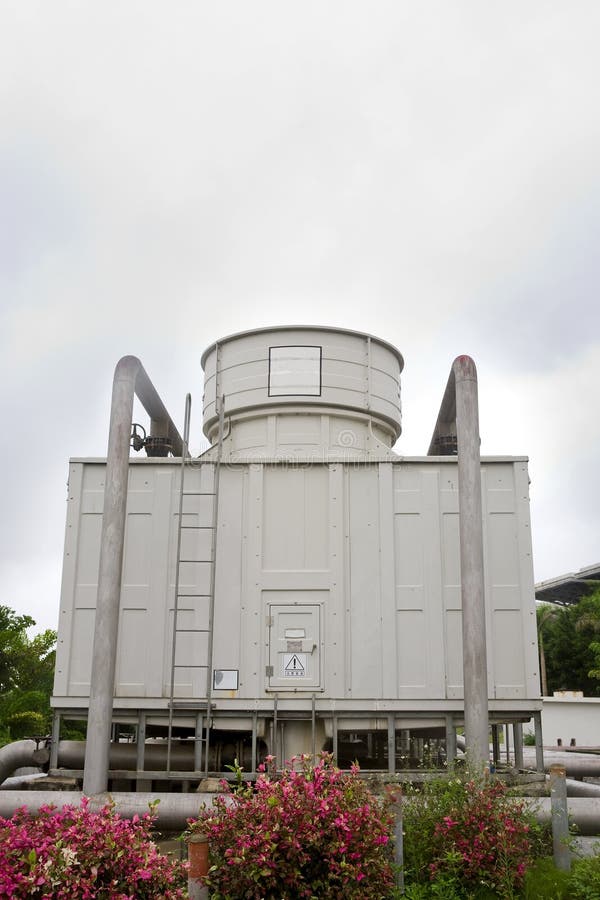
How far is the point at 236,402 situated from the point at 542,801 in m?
7.53

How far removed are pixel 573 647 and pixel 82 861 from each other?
46.9 meters

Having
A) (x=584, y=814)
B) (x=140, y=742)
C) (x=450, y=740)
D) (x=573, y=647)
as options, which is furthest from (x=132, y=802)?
(x=573, y=647)

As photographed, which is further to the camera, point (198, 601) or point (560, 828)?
point (198, 601)

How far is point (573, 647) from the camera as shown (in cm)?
4825

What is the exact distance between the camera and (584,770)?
16.8 metres

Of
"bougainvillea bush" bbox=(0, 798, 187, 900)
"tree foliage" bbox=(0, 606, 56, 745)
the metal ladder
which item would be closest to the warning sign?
the metal ladder

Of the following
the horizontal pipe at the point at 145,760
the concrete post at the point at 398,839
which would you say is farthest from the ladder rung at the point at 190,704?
the concrete post at the point at 398,839

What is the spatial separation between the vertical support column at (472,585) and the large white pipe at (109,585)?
4345mm

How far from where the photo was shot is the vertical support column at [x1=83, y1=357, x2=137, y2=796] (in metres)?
10.0

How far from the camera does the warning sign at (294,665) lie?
37.5ft

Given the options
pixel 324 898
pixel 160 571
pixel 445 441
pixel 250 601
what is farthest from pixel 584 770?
pixel 324 898

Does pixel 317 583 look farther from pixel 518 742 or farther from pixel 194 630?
pixel 518 742

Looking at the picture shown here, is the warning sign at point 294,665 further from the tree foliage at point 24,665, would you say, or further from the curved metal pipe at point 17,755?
the tree foliage at point 24,665

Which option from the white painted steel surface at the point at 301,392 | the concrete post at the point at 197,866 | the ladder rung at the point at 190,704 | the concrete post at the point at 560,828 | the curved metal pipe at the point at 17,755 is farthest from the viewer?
the white painted steel surface at the point at 301,392
